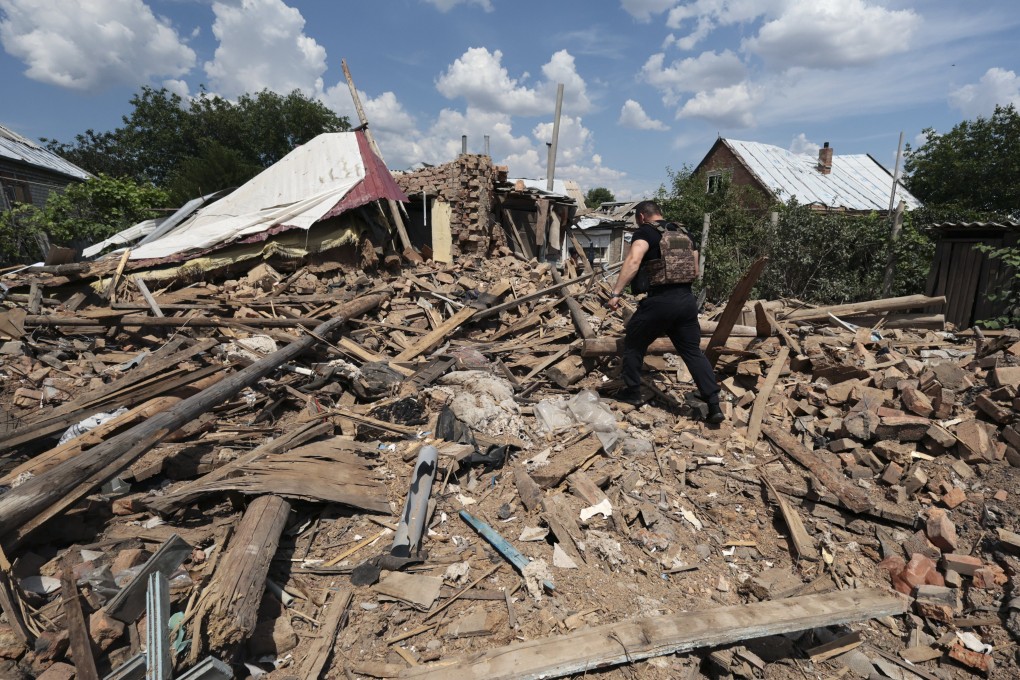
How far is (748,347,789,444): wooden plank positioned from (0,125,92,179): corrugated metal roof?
79.9 feet

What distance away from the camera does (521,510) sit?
3311mm

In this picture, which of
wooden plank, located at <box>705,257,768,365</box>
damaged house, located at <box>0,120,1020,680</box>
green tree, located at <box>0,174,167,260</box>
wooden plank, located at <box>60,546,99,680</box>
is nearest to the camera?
wooden plank, located at <box>60,546,99,680</box>

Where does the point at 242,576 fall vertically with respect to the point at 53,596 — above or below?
above

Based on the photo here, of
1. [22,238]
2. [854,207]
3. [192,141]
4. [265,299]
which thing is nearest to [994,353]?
[265,299]

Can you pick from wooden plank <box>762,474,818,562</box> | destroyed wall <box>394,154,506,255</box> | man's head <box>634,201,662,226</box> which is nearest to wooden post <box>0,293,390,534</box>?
man's head <box>634,201,662,226</box>

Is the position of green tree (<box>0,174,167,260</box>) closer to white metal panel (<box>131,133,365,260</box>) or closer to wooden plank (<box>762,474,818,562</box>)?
white metal panel (<box>131,133,365,260</box>)

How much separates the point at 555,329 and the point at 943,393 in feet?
13.8

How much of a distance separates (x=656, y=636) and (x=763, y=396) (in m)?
2.97

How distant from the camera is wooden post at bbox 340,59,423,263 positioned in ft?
34.5

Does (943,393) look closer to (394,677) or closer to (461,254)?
(394,677)

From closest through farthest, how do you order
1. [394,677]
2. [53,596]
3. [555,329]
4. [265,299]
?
[394,677]
[53,596]
[555,329]
[265,299]

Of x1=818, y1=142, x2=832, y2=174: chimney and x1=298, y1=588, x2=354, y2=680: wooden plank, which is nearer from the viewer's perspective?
x1=298, y1=588, x2=354, y2=680: wooden plank

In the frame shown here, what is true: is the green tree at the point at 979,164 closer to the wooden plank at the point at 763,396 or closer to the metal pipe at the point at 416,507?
the wooden plank at the point at 763,396

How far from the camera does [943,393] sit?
A: 158 inches
